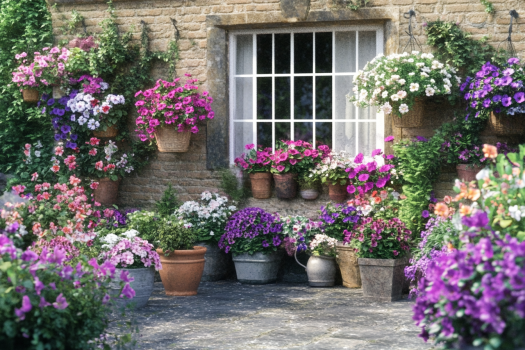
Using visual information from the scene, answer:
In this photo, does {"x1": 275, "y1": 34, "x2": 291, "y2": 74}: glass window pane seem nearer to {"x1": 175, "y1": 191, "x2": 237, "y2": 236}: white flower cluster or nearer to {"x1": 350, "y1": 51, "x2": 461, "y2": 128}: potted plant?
{"x1": 350, "y1": 51, "x2": 461, "y2": 128}: potted plant

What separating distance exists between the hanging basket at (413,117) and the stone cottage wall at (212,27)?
16 centimetres

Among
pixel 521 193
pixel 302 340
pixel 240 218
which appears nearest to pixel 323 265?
pixel 240 218

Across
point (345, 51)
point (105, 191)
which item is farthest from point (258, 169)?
point (105, 191)

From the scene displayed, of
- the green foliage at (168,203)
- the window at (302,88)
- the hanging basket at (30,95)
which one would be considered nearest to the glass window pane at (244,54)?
the window at (302,88)

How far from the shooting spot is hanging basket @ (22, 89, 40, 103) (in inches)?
301

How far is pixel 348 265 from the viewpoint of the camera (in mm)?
6402

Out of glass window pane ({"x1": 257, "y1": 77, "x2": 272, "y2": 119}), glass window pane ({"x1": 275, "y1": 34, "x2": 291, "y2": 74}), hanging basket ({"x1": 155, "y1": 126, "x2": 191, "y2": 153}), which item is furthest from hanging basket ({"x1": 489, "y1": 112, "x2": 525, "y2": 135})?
hanging basket ({"x1": 155, "y1": 126, "x2": 191, "y2": 153})

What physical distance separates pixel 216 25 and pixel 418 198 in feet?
9.09

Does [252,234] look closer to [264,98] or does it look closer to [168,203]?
[168,203]

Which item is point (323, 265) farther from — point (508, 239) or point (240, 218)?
point (508, 239)

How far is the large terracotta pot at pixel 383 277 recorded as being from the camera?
5742 millimetres

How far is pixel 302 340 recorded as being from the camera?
434cm

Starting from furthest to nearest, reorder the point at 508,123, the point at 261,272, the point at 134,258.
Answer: the point at 261,272
the point at 508,123
the point at 134,258

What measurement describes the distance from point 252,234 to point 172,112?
4.85ft
